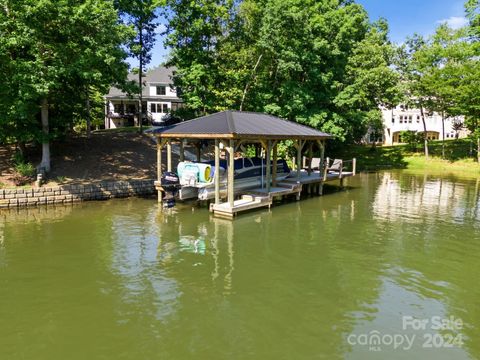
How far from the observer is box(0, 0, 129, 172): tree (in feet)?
59.6

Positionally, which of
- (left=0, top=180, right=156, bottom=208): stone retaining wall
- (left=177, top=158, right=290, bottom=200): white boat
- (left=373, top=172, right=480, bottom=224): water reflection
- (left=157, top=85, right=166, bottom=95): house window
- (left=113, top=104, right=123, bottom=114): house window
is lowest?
(left=373, top=172, right=480, bottom=224): water reflection

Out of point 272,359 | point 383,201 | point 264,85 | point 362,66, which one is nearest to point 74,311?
point 272,359

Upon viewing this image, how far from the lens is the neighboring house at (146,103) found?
46.5 m

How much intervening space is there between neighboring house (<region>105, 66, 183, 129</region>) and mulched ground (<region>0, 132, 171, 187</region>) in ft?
54.3

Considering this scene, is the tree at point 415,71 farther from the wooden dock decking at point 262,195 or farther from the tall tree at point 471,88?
the wooden dock decking at point 262,195

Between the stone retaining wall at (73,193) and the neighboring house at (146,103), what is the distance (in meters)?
24.3

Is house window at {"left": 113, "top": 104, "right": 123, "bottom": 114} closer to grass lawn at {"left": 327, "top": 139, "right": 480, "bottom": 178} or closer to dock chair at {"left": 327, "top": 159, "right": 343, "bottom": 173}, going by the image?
grass lawn at {"left": 327, "top": 139, "right": 480, "bottom": 178}

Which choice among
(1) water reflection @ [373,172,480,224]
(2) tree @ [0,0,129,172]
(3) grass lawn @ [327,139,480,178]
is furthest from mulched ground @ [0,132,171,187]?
(3) grass lawn @ [327,139,480,178]

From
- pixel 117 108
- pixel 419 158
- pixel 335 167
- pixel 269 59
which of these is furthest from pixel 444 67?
pixel 117 108

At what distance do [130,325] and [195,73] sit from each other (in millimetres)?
23438

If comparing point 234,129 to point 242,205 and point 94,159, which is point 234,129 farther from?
point 94,159

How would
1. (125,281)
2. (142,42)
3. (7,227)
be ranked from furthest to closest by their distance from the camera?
(142,42)
(7,227)
(125,281)

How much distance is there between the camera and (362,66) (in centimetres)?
3609

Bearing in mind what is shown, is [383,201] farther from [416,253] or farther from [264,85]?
[264,85]
